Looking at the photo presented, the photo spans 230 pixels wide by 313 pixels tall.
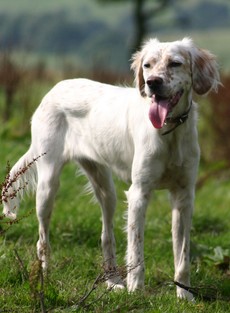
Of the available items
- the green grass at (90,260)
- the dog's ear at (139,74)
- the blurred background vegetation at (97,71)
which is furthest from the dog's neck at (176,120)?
the green grass at (90,260)

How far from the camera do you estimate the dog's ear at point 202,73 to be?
15.8ft

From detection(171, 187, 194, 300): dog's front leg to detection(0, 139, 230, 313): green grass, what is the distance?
13 centimetres

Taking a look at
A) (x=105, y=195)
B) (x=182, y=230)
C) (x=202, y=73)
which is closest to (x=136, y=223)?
(x=182, y=230)

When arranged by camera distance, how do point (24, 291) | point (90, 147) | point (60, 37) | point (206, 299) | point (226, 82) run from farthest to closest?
point (60, 37) → point (226, 82) → point (90, 147) → point (206, 299) → point (24, 291)

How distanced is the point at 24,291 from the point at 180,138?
4.59 ft

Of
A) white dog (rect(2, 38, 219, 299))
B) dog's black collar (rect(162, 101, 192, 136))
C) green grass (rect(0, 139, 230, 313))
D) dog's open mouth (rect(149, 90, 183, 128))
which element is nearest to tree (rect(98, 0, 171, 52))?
green grass (rect(0, 139, 230, 313))

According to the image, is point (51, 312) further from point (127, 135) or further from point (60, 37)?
point (60, 37)

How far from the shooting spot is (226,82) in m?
12.1

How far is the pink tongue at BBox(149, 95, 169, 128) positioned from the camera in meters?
4.60

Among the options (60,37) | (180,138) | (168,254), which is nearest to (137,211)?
(180,138)

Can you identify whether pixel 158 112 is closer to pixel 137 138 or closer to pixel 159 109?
pixel 159 109

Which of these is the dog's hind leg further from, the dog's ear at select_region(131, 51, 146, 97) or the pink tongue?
the pink tongue

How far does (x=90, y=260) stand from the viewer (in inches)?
213

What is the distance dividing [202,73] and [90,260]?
5.18ft
